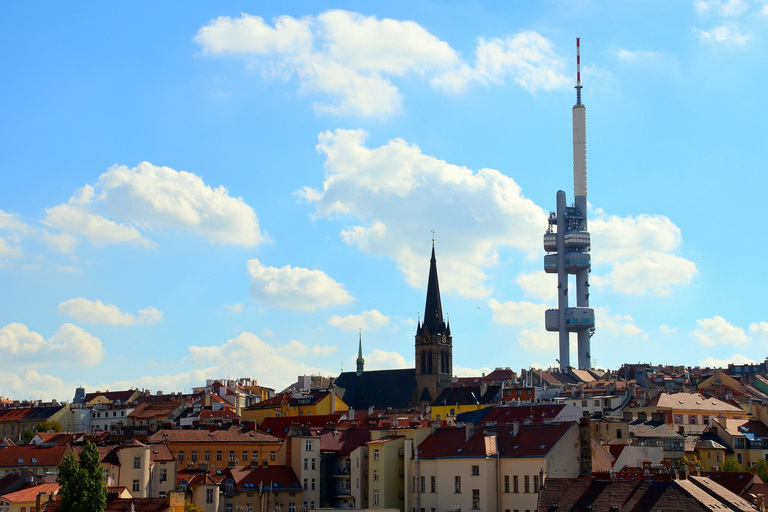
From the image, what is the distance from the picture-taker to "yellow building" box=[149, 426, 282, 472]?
286 ft

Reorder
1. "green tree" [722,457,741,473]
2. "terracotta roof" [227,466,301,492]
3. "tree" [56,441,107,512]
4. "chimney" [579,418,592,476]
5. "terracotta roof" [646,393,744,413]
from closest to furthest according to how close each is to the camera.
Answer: "tree" [56,441,107,512] < "chimney" [579,418,592,476] < "terracotta roof" [227,466,301,492] < "green tree" [722,457,741,473] < "terracotta roof" [646,393,744,413]

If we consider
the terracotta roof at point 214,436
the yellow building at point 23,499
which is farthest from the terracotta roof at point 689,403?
the yellow building at point 23,499

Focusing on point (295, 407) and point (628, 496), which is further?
point (295, 407)

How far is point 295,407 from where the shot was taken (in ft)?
449

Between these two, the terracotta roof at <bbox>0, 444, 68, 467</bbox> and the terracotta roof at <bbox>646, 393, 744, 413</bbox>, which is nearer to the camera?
the terracotta roof at <bbox>0, 444, 68, 467</bbox>

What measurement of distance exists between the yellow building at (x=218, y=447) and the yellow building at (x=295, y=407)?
43.5 metres

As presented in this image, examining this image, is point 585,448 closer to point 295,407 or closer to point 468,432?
point 468,432

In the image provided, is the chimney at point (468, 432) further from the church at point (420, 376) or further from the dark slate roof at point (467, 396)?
the church at point (420, 376)

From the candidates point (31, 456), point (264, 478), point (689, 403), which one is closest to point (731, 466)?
point (689, 403)

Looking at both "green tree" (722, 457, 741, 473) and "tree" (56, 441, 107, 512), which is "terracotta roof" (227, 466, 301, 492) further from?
"green tree" (722, 457, 741, 473)

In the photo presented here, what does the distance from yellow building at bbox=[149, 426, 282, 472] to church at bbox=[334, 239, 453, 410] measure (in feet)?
308

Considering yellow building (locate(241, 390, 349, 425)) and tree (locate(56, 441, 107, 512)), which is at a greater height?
yellow building (locate(241, 390, 349, 425))

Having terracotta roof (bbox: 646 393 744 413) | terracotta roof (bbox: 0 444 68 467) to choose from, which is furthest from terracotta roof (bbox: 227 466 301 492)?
terracotta roof (bbox: 646 393 744 413)

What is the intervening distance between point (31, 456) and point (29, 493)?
2279 cm
